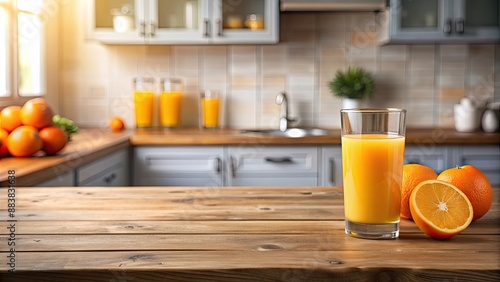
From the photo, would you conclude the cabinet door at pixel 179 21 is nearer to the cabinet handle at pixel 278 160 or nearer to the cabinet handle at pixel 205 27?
the cabinet handle at pixel 205 27

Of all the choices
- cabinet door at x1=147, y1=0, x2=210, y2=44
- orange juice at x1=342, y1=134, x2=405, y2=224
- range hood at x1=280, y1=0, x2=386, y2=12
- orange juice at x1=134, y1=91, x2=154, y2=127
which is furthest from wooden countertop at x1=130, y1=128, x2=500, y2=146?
orange juice at x1=342, y1=134, x2=405, y2=224

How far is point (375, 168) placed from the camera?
85 cm

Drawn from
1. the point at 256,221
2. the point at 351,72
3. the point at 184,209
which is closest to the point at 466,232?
the point at 256,221

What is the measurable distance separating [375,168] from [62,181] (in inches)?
57.5

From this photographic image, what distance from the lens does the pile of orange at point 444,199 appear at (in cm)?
84

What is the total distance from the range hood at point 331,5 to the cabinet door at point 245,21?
3.3 inches

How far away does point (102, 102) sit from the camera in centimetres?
356

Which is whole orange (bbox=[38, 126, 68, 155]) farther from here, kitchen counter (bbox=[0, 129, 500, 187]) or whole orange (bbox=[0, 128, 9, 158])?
kitchen counter (bbox=[0, 129, 500, 187])

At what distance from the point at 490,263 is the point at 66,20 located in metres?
3.20

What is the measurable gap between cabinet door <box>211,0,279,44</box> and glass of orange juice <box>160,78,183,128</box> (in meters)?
0.41

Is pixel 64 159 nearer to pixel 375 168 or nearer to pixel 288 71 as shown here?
pixel 375 168

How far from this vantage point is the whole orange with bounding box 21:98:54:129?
2127 mm

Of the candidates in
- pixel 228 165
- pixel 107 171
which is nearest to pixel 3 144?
pixel 107 171

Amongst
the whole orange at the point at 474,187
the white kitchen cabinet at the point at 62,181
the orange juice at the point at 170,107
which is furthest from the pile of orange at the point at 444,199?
the orange juice at the point at 170,107
